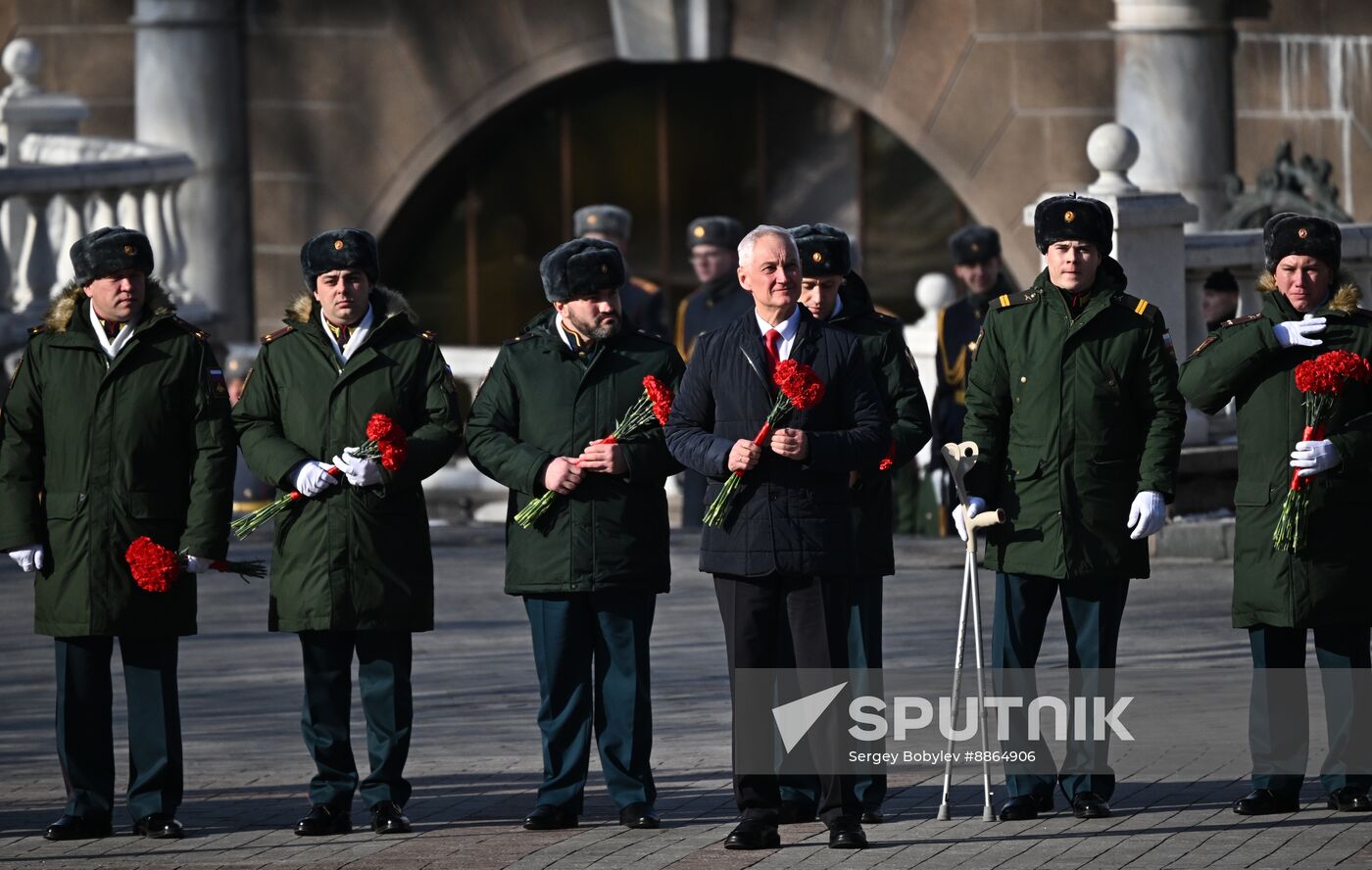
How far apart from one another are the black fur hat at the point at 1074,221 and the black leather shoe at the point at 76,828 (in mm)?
3289

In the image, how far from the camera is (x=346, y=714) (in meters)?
8.72

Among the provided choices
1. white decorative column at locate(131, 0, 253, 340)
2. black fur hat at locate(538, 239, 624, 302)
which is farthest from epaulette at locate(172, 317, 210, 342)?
white decorative column at locate(131, 0, 253, 340)

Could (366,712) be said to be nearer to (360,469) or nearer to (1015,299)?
(360,469)

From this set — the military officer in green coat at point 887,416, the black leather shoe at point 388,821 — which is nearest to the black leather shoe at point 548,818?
the black leather shoe at point 388,821

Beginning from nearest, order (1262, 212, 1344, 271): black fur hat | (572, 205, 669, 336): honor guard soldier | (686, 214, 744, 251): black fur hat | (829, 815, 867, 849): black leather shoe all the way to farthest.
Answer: (829, 815, 867, 849): black leather shoe → (1262, 212, 1344, 271): black fur hat → (686, 214, 744, 251): black fur hat → (572, 205, 669, 336): honor guard soldier

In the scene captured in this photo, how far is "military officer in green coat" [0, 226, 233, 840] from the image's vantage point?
340 inches

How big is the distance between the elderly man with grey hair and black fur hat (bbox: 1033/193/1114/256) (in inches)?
28.1

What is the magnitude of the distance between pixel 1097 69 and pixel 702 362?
11.1 metres

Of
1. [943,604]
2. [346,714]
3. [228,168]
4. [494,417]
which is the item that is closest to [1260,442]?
[494,417]

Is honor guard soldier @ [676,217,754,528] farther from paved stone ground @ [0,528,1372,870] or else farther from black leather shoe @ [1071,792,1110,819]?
black leather shoe @ [1071,792,1110,819]

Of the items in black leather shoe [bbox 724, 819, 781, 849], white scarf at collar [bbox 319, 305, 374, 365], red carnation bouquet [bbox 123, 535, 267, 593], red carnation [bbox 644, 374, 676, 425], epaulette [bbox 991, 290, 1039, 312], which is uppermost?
epaulette [bbox 991, 290, 1039, 312]

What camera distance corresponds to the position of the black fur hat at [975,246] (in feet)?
41.5

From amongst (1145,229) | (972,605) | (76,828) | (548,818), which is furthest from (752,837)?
(1145,229)

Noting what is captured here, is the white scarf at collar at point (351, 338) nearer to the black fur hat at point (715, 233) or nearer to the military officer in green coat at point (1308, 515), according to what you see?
the military officer in green coat at point (1308, 515)
